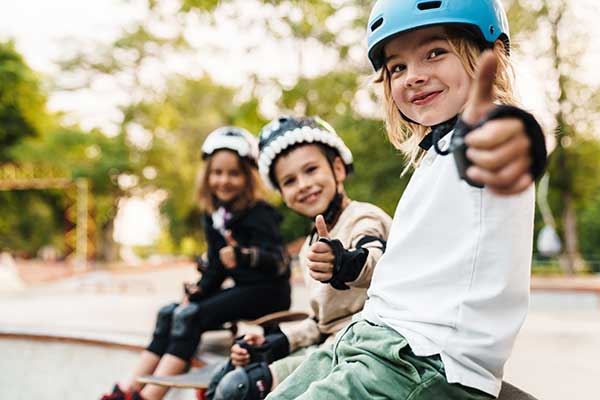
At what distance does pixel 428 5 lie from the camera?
59.7 inches

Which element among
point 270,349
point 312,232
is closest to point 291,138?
point 312,232

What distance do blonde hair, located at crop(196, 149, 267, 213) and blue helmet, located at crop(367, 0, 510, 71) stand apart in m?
2.13

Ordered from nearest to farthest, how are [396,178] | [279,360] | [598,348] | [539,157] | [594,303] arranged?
[539,157] < [279,360] < [598,348] < [594,303] < [396,178]

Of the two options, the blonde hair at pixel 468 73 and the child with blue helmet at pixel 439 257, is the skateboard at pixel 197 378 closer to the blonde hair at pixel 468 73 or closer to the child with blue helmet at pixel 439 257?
the child with blue helmet at pixel 439 257

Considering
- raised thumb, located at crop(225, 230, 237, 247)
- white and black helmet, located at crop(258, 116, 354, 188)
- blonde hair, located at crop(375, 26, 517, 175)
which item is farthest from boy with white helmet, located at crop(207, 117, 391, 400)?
raised thumb, located at crop(225, 230, 237, 247)

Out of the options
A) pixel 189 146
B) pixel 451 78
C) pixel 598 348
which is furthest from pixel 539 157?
pixel 189 146

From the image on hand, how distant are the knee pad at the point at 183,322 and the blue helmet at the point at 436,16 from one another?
6.94ft

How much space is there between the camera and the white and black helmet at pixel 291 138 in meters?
2.54

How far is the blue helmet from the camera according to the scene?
4.94 ft

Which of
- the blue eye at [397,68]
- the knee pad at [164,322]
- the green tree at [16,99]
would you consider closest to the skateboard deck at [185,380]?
the knee pad at [164,322]

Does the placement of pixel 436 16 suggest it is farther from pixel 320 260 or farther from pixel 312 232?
pixel 312 232

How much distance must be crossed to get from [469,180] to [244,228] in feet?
8.61

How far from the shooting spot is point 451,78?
4.99 feet

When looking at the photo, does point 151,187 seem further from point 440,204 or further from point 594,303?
point 440,204
